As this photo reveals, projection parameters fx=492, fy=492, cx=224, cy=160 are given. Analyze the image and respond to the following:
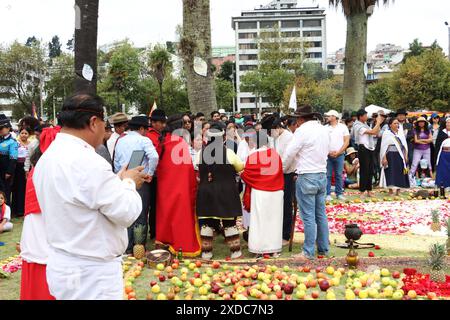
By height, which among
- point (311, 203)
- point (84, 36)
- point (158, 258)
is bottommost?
point (158, 258)

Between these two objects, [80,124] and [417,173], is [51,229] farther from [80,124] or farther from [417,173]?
[417,173]

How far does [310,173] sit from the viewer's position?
6434 mm

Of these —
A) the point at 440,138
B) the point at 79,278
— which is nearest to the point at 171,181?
the point at 79,278

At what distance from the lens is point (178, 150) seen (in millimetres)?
7008

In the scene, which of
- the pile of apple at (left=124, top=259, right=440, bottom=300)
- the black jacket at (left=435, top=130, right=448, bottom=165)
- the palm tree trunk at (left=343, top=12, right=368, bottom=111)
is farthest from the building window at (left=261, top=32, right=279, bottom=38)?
the pile of apple at (left=124, top=259, right=440, bottom=300)

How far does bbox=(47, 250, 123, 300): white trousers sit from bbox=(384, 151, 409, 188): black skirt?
965 cm

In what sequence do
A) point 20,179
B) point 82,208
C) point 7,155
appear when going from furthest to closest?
point 20,179, point 7,155, point 82,208

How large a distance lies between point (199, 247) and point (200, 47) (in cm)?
439

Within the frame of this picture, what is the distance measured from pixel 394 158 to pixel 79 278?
982cm

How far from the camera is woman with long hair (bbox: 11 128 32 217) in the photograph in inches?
406

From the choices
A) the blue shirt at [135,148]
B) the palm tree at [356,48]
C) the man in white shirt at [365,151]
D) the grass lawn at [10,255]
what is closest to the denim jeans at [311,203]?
the blue shirt at [135,148]

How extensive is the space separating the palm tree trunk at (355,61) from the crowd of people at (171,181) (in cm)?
248

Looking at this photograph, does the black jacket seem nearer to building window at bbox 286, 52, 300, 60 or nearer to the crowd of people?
the crowd of people

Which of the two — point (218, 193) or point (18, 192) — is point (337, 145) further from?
point (18, 192)
